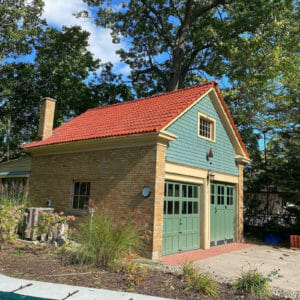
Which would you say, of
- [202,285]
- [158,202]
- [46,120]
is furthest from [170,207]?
[46,120]

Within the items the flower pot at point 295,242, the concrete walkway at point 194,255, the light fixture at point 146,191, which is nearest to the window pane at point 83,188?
the light fixture at point 146,191

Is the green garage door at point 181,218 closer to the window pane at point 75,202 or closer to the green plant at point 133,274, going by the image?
the green plant at point 133,274

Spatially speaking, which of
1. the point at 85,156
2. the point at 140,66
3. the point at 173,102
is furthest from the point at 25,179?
the point at 140,66

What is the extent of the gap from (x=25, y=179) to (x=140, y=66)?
15604mm

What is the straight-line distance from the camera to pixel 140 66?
26562 millimetres

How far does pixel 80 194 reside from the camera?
11.8 meters

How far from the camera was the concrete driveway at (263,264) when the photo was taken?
748cm

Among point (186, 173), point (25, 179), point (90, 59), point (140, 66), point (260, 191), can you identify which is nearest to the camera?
point (186, 173)

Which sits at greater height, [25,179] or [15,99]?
[15,99]

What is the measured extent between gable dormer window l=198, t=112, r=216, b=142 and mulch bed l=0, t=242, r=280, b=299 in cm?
682

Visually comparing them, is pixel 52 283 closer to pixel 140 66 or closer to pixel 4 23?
pixel 4 23

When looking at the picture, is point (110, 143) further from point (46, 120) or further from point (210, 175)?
point (46, 120)

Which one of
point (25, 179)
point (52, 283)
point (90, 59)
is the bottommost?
point (52, 283)

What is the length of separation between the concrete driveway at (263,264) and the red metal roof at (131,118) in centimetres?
441
